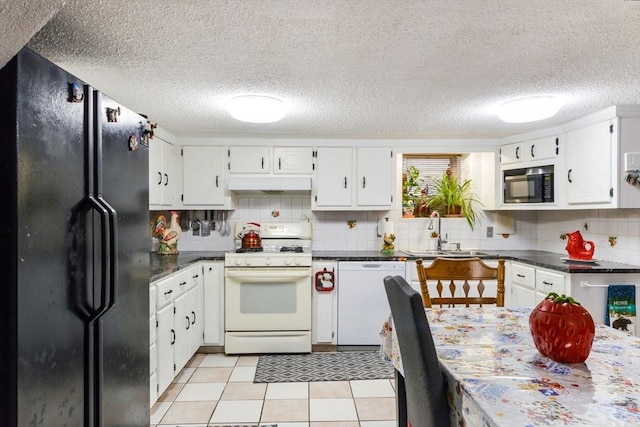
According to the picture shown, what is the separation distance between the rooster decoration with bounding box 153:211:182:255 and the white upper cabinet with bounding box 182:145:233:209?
23 cm

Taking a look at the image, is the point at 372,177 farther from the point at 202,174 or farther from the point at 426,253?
the point at 202,174

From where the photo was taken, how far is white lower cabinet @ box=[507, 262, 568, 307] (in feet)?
9.57

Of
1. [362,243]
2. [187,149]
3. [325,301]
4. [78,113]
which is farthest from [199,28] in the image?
[362,243]

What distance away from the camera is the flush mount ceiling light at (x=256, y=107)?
2461mm

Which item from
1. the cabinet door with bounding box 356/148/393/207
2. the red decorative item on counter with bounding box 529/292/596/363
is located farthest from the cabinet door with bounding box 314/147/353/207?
the red decorative item on counter with bounding box 529/292/596/363

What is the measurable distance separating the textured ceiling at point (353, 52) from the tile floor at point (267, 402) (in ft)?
6.74

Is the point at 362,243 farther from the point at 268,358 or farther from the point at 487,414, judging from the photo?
the point at 487,414

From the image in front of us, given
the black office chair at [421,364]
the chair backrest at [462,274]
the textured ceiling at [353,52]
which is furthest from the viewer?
the chair backrest at [462,274]

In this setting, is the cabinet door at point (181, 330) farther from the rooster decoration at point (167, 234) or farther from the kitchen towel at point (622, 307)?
the kitchen towel at point (622, 307)

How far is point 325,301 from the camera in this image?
3529 millimetres

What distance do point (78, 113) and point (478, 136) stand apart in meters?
3.51

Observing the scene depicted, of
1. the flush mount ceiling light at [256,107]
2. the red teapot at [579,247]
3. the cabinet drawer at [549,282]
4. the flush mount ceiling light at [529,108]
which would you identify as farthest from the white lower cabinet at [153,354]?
the red teapot at [579,247]

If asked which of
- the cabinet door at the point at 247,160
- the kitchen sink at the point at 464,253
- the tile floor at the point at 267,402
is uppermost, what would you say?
the cabinet door at the point at 247,160

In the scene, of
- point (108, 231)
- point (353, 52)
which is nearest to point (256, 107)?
point (353, 52)
